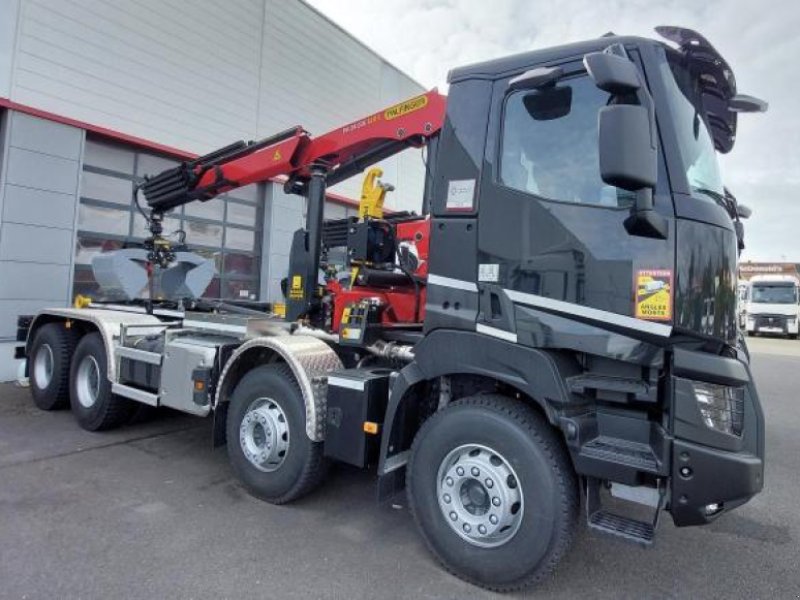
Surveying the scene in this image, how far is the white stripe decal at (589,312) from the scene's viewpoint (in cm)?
257

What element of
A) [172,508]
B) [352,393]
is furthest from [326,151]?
[172,508]

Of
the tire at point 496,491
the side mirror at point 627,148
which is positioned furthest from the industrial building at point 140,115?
the side mirror at point 627,148

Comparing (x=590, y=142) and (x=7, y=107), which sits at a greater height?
(x=7, y=107)

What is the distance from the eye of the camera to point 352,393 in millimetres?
3508

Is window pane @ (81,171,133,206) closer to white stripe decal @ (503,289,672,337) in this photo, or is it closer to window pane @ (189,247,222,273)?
window pane @ (189,247,222,273)

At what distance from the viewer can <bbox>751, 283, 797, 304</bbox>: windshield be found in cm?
2506

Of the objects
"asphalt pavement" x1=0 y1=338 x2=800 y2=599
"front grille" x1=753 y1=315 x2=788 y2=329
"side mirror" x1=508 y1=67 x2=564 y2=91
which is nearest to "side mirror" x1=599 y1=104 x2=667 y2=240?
"side mirror" x1=508 y1=67 x2=564 y2=91

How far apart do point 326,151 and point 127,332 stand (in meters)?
2.78

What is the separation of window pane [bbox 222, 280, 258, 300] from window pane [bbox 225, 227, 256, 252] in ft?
2.44

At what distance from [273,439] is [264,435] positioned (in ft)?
0.45

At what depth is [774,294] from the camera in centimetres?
2552

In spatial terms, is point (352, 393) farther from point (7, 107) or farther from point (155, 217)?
point (7, 107)

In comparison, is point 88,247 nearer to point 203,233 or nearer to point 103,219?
point 103,219

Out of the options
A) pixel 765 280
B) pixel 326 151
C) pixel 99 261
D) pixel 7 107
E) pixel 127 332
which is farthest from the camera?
pixel 765 280
